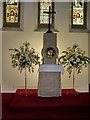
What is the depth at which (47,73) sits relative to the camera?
249 inches

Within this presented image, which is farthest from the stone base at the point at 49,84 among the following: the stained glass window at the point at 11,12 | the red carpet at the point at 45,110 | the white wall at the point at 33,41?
the stained glass window at the point at 11,12

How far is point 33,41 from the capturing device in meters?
7.95

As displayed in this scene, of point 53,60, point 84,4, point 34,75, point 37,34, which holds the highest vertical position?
point 84,4

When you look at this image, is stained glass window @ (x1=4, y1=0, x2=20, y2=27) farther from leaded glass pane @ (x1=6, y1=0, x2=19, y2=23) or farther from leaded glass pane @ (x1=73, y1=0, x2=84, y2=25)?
leaded glass pane @ (x1=73, y1=0, x2=84, y2=25)

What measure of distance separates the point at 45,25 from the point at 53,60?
210cm

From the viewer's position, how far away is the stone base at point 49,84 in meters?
6.32

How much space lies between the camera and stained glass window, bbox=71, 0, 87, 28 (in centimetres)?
818

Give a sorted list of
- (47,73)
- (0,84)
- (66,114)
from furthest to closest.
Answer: (0,84) < (47,73) < (66,114)

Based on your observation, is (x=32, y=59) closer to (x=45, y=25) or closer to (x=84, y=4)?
(x=45, y=25)

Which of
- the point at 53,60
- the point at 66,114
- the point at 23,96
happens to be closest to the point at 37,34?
the point at 53,60

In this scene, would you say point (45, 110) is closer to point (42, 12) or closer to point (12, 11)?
point (42, 12)

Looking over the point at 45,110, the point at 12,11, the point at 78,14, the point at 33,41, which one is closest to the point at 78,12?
the point at 78,14

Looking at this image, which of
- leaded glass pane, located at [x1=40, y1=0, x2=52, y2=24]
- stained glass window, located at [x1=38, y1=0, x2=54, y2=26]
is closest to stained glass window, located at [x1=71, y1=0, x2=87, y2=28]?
stained glass window, located at [x1=38, y1=0, x2=54, y2=26]

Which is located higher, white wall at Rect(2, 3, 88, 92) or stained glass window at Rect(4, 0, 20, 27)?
stained glass window at Rect(4, 0, 20, 27)
